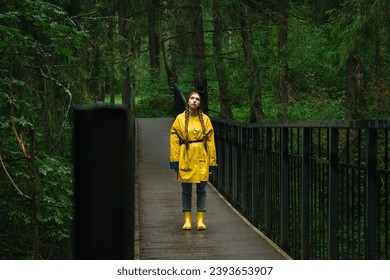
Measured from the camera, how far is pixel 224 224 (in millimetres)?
10102

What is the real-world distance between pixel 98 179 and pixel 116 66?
604 inches

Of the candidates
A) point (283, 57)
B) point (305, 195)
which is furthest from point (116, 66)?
point (305, 195)

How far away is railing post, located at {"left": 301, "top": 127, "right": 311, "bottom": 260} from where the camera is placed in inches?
287

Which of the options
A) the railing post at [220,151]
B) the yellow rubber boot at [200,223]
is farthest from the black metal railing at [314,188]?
the yellow rubber boot at [200,223]

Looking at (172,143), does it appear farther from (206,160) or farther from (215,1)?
(215,1)

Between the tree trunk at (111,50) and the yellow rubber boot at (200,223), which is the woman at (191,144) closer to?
the yellow rubber boot at (200,223)

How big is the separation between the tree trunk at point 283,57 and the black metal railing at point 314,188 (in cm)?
723

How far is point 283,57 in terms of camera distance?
68.4ft

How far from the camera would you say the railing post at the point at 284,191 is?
27.4 ft

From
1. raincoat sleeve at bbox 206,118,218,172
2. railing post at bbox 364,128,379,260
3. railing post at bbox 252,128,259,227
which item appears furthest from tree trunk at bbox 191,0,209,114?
railing post at bbox 364,128,379,260

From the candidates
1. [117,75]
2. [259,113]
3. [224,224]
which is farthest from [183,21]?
[224,224]

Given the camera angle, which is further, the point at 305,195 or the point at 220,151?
the point at 220,151

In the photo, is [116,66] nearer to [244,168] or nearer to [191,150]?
[244,168]
